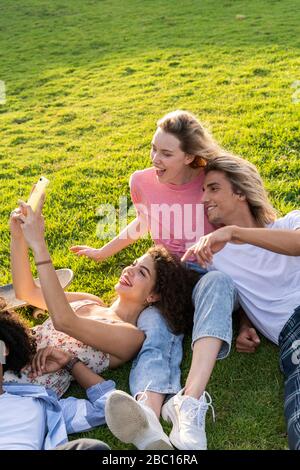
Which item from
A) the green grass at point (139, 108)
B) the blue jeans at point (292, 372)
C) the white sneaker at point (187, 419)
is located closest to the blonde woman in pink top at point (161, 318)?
the white sneaker at point (187, 419)

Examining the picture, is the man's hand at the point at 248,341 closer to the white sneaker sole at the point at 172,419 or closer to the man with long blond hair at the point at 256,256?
the man with long blond hair at the point at 256,256

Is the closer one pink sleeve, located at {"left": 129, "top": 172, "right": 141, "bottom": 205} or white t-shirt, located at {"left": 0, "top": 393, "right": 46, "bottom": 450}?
white t-shirt, located at {"left": 0, "top": 393, "right": 46, "bottom": 450}

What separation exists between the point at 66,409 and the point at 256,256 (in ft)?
4.31

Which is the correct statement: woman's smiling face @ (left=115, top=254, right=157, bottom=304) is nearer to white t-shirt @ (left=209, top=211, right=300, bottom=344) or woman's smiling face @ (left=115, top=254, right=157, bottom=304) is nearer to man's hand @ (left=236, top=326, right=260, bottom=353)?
white t-shirt @ (left=209, top=211, right=300, bottom=344)

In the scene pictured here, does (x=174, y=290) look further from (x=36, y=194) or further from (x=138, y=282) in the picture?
(x=36, y=194)

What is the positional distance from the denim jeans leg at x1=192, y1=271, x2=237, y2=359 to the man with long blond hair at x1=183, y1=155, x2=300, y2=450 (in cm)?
12

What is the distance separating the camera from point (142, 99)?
856 cm

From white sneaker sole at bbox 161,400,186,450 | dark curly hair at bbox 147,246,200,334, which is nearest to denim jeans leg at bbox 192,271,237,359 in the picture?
dark curly hair at bbox 147,246,200,334

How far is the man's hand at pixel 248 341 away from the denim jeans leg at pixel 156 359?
320 millimetres

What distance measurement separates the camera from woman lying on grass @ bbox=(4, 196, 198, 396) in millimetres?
3133

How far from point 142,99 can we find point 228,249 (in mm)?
5253

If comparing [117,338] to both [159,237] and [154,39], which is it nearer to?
[159,237]

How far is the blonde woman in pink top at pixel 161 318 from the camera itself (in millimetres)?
2719
